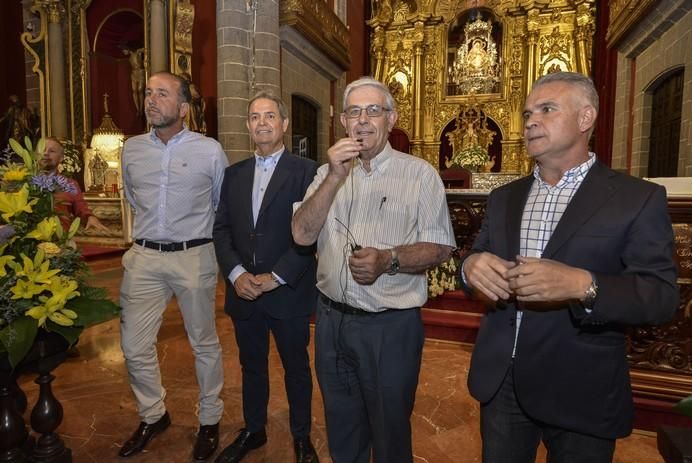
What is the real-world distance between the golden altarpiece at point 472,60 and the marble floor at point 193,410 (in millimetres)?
10796

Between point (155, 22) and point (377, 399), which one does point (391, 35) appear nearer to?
point (155, 22)

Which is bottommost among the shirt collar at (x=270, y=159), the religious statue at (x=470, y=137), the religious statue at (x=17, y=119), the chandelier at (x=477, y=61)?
the shirt collar at (x=270, y=159)

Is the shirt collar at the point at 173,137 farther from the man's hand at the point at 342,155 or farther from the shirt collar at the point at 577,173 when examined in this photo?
the shirt collar at the point at 577,173

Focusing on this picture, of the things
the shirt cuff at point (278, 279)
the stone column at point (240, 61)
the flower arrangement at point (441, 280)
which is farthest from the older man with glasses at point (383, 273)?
the stone column at point (240, 61)

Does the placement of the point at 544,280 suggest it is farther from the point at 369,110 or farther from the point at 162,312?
the point at 162,312

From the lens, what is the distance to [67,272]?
2.12m

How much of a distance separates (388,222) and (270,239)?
0.78 m

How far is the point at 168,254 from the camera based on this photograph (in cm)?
249

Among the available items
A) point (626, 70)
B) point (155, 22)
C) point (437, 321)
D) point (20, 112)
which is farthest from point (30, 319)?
point (626, 70)

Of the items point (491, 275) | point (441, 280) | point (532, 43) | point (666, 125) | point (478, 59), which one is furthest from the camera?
point (478, 59)

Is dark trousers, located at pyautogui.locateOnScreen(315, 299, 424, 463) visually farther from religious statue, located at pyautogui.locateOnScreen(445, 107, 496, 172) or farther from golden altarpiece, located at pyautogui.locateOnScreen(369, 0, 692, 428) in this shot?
religious statue, located at pyautogui.locateOnScreen(445, 107, 496, 172)

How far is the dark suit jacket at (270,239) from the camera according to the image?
2311 millimetres

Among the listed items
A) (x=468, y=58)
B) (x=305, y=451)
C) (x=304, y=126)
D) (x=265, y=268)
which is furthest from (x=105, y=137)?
(x=468, y=58)

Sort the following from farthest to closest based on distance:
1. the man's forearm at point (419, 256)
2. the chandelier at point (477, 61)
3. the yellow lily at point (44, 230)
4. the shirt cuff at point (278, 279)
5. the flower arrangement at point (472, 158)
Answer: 1. the chandelier at point (477, 61)
2. the flower arrangement at point (472, 158)
3. the shirt cuff at point (278, 279)
4. the yellow lily at point (44, 230)
5. the man's forearm at point (419, 256)
